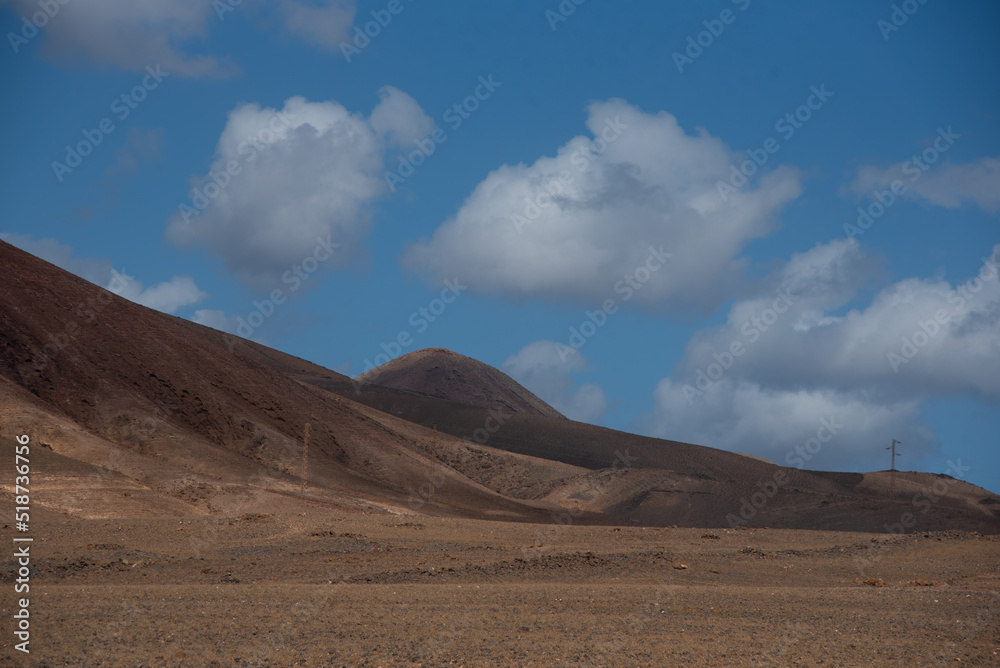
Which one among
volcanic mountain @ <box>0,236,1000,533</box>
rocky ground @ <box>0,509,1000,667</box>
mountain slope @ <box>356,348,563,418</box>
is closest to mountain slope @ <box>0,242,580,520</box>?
volcanic mountain @ <box>0,236,1000,533</box>

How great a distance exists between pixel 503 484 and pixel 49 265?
1440 inches

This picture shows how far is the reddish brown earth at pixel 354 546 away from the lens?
11.9 metres

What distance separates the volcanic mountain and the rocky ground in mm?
7561

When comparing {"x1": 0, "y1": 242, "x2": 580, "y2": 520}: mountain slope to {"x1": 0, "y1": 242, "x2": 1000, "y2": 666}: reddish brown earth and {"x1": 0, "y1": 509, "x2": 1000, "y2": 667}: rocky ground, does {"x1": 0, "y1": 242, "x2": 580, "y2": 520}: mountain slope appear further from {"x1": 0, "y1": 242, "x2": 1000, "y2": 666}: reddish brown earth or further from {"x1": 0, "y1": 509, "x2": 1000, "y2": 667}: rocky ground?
{"x1": 0, "y1": 509, "x2": 1000, "y2": 667}: rocky ground

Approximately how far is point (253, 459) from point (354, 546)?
22.8 meters

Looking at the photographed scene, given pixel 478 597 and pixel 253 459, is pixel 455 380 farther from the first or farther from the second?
pixel 478 597

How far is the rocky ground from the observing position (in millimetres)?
11297

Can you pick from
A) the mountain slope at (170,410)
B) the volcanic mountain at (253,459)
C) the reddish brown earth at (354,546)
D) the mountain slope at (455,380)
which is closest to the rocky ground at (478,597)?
the reddish brown earth at (354,546)

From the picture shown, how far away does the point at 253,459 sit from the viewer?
4331 cm

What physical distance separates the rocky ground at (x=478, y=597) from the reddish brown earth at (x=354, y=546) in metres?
0.08

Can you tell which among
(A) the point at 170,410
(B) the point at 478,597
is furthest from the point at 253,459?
(B) the point at 478,597

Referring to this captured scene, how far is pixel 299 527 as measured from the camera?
24797 mm

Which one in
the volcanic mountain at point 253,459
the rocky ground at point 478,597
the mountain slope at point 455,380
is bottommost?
the rocky ground at point 478,597

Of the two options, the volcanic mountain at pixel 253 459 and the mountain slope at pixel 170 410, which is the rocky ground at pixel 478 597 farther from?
the mountain slope at pixel 170 410
